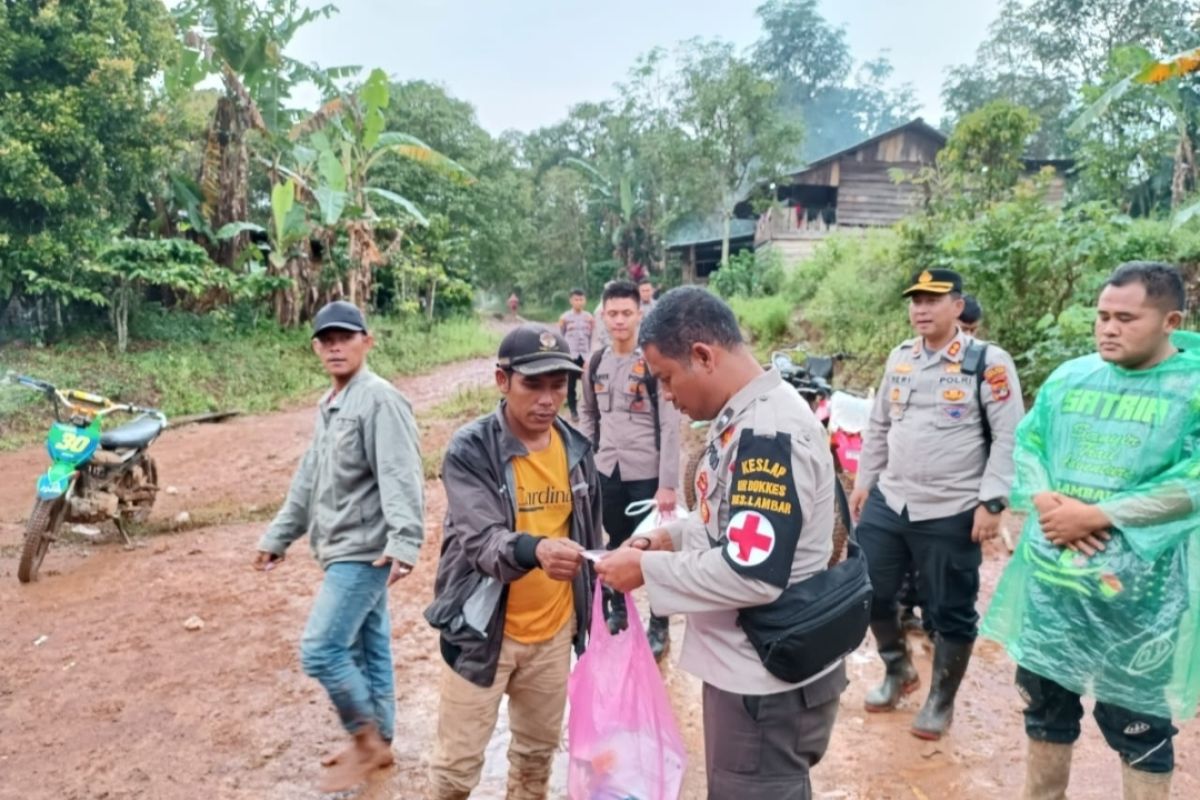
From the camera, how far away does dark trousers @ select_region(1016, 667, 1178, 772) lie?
2.35m

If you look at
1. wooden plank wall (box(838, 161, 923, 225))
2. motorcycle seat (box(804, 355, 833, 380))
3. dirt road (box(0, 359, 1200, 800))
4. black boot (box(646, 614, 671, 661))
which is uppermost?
wooden plank wall (box(838, 161, 923, 225))

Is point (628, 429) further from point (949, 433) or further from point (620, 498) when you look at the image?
point (949, 433)

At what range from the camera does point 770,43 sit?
175 feet

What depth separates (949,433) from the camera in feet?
11.0

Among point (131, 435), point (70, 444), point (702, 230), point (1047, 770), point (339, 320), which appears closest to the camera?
point (1047, 770)

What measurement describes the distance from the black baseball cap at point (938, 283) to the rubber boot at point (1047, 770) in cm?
171

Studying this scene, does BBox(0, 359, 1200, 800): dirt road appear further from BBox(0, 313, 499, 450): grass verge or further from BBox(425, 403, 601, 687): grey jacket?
BBox(0, 313, 499, 450): grass verge

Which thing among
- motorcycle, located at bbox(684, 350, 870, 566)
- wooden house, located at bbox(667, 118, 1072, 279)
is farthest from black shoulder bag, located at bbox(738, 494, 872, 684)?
wooden house, located at bbox(667, 118, 1072, 279)

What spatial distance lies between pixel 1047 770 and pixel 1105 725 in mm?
263

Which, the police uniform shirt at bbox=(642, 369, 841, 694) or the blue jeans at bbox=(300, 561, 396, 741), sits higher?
the police uniform shirt at bbox=(642, 369, 841, 694)

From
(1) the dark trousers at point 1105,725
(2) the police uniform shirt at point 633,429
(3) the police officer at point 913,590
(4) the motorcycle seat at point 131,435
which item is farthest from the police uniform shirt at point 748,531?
(4) the motorcycle seat at point 131,435

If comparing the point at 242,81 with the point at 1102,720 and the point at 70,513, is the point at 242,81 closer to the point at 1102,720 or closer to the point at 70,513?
the point at 70,513

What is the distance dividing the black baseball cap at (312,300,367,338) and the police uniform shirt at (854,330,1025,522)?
222cm

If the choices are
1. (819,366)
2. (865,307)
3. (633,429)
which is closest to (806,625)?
(633,429)
